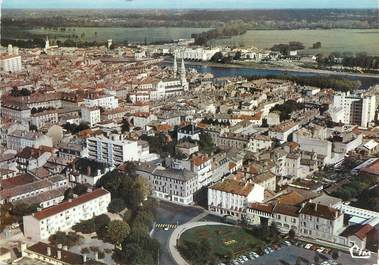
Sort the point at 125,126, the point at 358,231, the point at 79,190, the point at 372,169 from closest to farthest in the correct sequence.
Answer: the point at 358,231 → the point at 79,190 → the point at 372,169 → the point at 125,126

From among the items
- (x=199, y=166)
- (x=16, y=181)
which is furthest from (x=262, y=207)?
(x=16, y=181)

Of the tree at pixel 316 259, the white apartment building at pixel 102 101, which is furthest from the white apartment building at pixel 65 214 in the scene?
the white apartment building at pixel 102 101

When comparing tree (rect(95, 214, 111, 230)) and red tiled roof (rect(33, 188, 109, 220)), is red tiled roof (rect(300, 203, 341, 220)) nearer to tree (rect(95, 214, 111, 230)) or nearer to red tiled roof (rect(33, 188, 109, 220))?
tree (rect(95, 214, 111, 230))

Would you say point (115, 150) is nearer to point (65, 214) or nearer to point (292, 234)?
point (65, 214)

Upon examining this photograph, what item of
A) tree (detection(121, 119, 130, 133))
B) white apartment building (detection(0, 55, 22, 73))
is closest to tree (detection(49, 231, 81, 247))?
tree (detection(121, 119, 130, 133))

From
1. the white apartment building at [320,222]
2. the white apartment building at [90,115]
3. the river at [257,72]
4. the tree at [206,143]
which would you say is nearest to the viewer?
the white apartment building at [320,222]

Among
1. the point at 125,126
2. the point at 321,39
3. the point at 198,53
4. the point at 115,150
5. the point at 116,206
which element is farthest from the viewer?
the point at 198,53

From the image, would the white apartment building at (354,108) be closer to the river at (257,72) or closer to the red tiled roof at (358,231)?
the river at (257,72)
